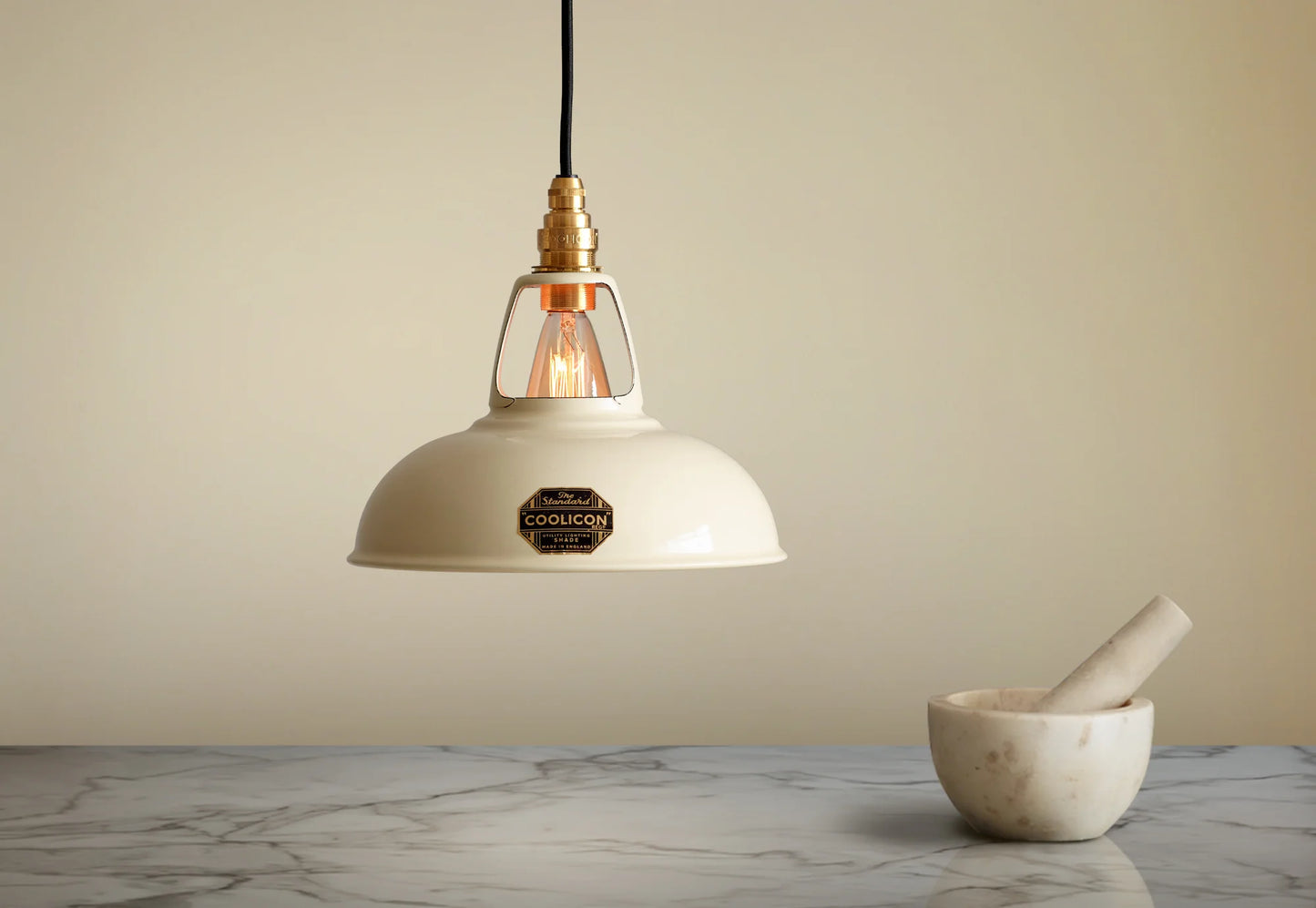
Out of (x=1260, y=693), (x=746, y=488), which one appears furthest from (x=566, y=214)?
(x=1260, y=693)

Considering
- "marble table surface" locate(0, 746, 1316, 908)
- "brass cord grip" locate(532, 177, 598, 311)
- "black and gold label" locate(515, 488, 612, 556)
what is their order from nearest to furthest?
"black and gold label" locate(515, 488, 612, 556) < "brass cord grip" locate(532, 177, 598, 311) < "marble table surface" locate(0, 746, 1316, 908)

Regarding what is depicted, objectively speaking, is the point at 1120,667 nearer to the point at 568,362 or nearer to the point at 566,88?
the point at 568,362

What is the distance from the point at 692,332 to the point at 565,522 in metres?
1.10

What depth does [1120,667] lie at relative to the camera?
1468 millimetres

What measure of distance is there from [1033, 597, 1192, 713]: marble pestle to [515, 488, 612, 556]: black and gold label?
2.17 feet

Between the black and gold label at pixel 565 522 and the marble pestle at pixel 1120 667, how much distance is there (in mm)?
661

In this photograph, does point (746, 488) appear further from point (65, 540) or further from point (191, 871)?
point (65, 540)

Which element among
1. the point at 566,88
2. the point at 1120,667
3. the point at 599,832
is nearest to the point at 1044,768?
the point at 1120,667

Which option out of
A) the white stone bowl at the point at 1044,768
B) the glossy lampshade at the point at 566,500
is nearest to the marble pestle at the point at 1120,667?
the white stone bowl at the point at 1044,768

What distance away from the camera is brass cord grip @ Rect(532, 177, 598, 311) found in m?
1.08

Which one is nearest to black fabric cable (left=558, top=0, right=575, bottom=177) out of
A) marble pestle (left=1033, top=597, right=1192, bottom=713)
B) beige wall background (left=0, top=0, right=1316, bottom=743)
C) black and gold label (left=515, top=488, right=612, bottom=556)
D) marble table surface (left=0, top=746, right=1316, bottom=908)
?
black and gold label (left=515, top=488, right=612, bottom=556)

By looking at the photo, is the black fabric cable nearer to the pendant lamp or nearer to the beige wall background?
the pendant lamp

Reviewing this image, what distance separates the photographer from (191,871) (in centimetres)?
131

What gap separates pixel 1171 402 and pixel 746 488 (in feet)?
3.85
